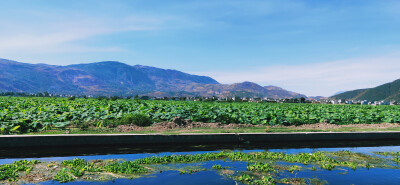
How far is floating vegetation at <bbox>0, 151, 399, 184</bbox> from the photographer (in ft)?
25.0

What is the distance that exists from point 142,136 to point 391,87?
660 ft

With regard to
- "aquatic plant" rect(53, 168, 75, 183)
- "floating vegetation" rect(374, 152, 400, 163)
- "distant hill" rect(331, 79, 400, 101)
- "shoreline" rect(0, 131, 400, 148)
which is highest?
"distant hill" rect(331, 79, 400, 101)

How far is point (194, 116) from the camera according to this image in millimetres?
19562

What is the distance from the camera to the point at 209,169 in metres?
8.71

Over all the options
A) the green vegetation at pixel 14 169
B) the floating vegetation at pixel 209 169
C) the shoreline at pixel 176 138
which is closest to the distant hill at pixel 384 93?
the shoreline at pixel 176 138

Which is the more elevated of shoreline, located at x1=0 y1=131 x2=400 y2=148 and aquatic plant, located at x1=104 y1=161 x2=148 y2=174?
shoreline, located at x1=0 y1=131 x2=400 y2=148

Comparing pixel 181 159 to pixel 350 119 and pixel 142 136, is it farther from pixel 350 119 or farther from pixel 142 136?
pixel 350 119

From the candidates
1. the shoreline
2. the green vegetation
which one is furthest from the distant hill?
the green vegetation

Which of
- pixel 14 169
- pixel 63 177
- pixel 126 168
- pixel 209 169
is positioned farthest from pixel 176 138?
pixel 14 169

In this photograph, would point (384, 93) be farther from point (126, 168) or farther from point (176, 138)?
point (126, 168)

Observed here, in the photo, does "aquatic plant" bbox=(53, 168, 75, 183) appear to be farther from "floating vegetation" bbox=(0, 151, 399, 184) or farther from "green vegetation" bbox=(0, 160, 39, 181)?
"green vegetation" bbox=(0, 160, 39, 181)

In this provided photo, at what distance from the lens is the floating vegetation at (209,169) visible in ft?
25.0

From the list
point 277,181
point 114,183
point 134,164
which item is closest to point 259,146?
point 277,181

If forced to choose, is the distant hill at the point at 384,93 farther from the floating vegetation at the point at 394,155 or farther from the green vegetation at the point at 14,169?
the green vegetation at the point at 14,169
